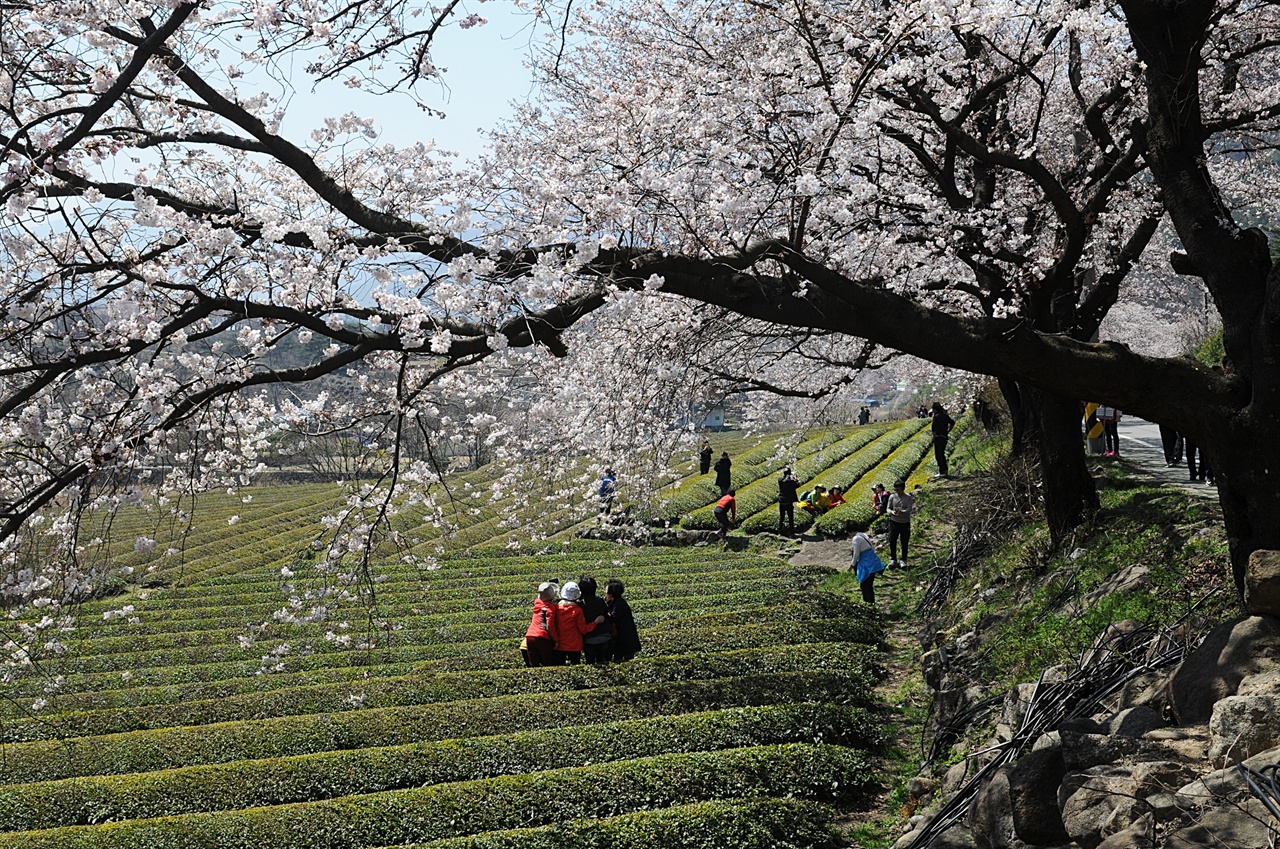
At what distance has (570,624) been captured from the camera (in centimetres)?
1092

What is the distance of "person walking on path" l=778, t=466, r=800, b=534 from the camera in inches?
837

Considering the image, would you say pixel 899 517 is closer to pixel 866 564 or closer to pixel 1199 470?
pixel 866 564

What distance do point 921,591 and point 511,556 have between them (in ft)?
38.8

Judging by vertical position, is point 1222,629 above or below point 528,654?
above

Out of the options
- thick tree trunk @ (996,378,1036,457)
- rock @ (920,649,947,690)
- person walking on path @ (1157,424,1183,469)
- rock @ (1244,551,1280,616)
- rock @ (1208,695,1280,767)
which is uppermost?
thick tree trunk @ (996,378,1036,457)

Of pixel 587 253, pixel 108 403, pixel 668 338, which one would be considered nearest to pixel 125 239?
pixel 108 403

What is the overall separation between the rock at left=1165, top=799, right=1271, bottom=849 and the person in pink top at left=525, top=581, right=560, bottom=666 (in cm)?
798

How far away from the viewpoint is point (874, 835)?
712cm

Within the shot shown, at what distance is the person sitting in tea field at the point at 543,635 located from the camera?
1092 centimetres

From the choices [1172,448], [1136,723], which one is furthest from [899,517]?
[1136,723]

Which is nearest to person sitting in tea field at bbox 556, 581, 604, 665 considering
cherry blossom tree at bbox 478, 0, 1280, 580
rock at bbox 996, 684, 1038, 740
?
cherry blossom tree at bbox 478, 0, 1280, 580

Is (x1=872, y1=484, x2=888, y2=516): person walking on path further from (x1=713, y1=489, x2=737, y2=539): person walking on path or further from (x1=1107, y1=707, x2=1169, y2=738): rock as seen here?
(x1=1107, y1=707, x2=1169, y2=738): rock

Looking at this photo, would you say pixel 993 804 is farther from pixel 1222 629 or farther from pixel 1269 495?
pixel 1269 495

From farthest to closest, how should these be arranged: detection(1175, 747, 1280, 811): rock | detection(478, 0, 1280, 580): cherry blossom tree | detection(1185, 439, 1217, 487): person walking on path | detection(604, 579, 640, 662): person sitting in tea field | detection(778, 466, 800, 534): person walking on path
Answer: detection(778, 466, 800, 534): person walking on path, detection(1185, 439, 1217, 487): person walking on path, detection(604, 579, 640, 662): person sitting in tea field, detection(478, 0, 1280, 580): cherry blossom tree, detection(1175, 747, 1280, 811): rock
